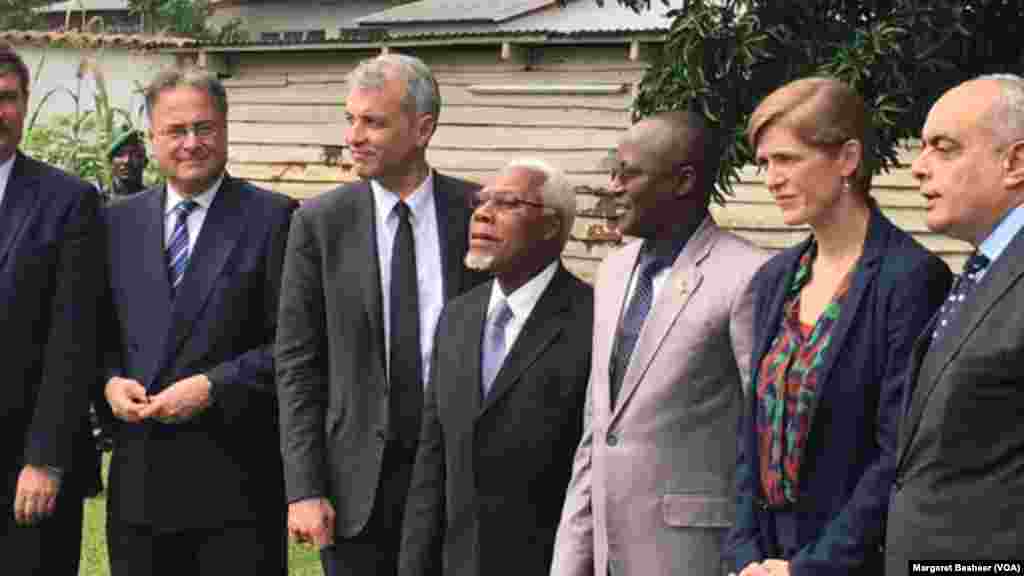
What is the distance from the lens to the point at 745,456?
14.1 feet

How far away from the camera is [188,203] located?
5633mm

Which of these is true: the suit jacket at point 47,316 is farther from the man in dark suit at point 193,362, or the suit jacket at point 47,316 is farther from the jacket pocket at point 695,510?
the jacket pocket at point 695,510

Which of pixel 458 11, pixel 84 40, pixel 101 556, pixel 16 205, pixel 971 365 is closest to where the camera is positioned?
pixel 971 365

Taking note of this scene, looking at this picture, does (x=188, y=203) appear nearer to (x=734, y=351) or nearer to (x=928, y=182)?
(x=734, y=351)

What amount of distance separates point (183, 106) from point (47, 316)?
86cm

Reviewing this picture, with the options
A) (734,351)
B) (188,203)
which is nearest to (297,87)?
(188,203)

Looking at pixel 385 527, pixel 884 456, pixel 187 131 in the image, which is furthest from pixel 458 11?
pixel 884 456

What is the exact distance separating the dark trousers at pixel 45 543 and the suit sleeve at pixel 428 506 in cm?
136

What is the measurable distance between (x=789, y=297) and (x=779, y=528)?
60 cm

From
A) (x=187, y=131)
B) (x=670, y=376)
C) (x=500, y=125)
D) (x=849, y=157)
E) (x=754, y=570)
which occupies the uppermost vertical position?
(x=849, y=157)

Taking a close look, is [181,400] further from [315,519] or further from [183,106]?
[183,106]

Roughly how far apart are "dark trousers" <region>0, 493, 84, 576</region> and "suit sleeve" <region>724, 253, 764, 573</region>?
8.25ft

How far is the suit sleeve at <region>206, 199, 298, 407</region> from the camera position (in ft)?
17.7

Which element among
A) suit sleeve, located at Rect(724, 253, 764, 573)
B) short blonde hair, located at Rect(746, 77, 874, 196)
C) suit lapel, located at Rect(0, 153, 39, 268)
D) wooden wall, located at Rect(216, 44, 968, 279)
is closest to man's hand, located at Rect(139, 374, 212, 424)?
suit lapel, located at Rect(0, 153, 39, 268)
